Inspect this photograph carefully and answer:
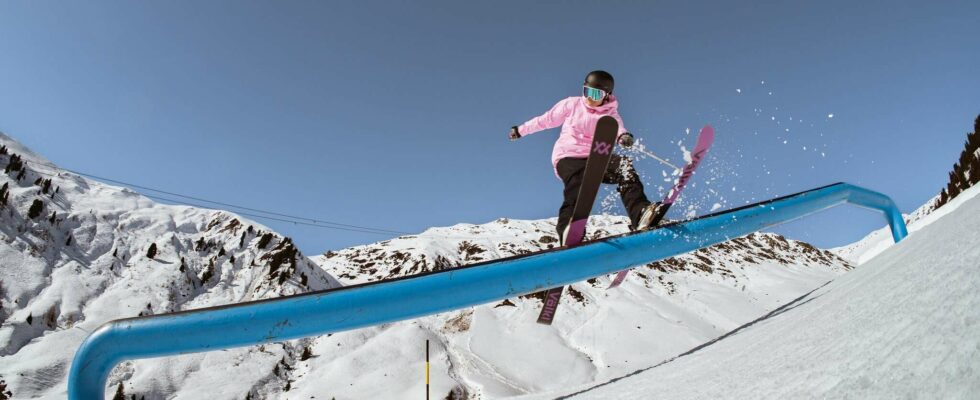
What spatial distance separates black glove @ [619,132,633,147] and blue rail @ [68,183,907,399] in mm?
1174

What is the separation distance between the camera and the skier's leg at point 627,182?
11.5 ft

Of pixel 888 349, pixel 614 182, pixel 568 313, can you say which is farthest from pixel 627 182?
pixel 568 313

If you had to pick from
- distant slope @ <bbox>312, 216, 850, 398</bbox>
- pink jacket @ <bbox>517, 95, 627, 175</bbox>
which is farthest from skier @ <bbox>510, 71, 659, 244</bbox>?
distant slope @ <bbox>312, 216, 850, 398</bbox>

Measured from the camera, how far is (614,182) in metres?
3.71

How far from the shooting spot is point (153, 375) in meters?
12.7

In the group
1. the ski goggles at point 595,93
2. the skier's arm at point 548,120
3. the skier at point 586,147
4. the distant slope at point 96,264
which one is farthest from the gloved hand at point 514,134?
the distant slope at point 96,264

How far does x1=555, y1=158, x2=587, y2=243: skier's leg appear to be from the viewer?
136 inches

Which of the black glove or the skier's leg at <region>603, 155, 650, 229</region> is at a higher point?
the black glove

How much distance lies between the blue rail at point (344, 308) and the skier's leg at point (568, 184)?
0.86 m

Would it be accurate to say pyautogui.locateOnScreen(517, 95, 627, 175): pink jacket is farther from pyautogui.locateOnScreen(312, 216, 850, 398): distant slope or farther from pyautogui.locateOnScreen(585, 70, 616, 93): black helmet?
pyautogui.locateOnScreen(312, 216, 850, 398): distant slope

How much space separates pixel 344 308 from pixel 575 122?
2.61 metres

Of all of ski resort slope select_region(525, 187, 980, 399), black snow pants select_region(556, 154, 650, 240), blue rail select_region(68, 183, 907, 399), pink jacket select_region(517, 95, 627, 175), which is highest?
pink jacket select_region(517, 95, 627, 175)

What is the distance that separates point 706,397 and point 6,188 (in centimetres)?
2041

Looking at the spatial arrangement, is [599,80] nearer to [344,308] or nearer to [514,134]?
[514,134]
